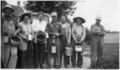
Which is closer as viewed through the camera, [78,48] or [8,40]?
[8,40]

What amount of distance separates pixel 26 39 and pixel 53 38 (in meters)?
0.82

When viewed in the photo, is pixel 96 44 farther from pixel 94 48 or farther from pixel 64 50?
pixel 64 50

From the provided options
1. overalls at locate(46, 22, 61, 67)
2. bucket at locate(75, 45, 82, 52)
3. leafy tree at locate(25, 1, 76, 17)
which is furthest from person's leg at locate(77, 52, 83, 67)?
leafy tree at locate(25, 1, 76, 17)

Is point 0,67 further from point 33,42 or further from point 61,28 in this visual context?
point 61,28

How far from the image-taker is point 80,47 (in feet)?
38.5

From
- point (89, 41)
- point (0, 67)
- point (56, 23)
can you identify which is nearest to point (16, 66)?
point (0, 67)

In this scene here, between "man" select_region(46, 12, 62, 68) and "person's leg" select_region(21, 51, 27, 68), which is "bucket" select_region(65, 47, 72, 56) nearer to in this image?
"man" select_region(46, 12, 62, 68)

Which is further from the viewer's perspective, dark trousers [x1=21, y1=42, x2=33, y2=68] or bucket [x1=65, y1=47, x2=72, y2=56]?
bucket [x1=65, y1=47, x2=72, y2=56]

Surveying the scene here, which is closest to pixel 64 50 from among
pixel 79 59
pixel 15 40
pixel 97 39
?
pixel 79 59

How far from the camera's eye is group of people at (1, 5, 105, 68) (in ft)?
36.2

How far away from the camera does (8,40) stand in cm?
A: 1102

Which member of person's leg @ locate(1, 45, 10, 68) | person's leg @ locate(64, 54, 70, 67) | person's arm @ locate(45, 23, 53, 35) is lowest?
person's leg @ locate(64, 54, 70, 67)

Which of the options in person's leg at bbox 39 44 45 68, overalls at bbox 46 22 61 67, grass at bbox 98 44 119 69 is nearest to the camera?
person's leg at bbox 39 44 45 68

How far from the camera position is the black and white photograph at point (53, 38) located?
11070 millimetres
